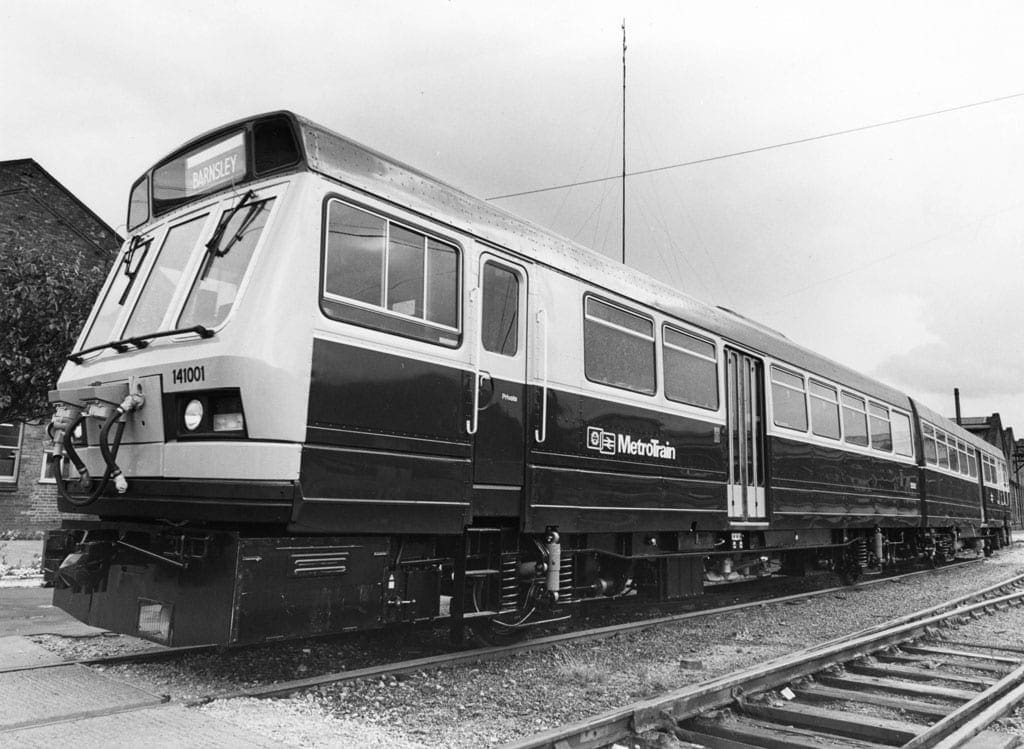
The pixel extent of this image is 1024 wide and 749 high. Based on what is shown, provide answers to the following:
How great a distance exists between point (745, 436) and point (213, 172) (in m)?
5.99

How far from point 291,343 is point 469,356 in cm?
140

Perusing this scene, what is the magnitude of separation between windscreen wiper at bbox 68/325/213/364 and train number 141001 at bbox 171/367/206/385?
188mm

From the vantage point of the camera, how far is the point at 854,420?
1184cm

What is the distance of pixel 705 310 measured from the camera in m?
8.62

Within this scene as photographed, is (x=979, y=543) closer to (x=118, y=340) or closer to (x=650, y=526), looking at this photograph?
(x=650, y=526)

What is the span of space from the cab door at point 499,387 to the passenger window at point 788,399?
15.0 ft

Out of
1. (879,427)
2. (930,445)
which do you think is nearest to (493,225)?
(879,427)

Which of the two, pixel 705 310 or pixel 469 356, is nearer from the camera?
pixel 469 356

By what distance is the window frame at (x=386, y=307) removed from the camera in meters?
4.76

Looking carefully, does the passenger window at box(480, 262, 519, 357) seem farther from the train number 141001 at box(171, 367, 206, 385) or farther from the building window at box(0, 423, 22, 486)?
the building window at box(0, 423, 22, 486)

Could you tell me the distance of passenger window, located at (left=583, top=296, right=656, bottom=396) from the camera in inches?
265

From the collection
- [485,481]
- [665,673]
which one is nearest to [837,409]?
[665,673]

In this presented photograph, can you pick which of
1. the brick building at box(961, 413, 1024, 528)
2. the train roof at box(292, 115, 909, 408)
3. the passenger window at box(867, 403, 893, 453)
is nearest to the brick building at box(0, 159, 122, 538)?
the train roof at box(292, 115, 909, 408)

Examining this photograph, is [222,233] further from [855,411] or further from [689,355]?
[855,411]
